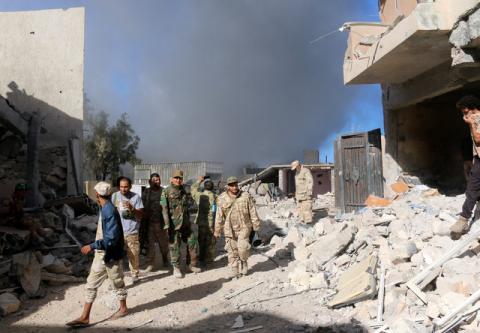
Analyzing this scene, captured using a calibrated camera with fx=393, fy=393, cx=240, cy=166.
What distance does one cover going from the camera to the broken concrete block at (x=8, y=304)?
4.62m

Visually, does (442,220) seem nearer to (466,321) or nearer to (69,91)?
(466,321)

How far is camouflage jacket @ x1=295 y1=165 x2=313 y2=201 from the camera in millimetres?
8648

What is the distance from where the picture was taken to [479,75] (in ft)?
18.6

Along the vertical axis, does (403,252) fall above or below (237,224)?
below

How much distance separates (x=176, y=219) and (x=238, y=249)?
3.73ft

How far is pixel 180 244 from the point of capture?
6258 mm

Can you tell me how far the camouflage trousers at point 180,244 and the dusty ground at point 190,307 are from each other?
34 centimetres

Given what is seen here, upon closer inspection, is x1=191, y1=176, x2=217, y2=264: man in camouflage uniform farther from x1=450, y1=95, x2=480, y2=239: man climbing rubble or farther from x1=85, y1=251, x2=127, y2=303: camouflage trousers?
x1=450, y1=95, x2=480, y2=239: man climbing rubble

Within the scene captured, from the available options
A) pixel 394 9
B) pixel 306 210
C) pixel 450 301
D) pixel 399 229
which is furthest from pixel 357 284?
pixel 394 9

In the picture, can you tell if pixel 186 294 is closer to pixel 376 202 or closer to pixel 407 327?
pixel 407 327

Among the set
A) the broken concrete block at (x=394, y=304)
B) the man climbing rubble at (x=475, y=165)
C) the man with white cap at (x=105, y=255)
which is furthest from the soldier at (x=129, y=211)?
the man climbing rubble at (x=475, y=165)

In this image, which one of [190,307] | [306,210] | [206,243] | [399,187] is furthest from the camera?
[306,210]

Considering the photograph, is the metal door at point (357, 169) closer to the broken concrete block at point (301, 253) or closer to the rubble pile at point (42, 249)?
the broken concrete block at point (301, 253)

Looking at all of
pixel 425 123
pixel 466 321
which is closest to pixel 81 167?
pixel 425 123
